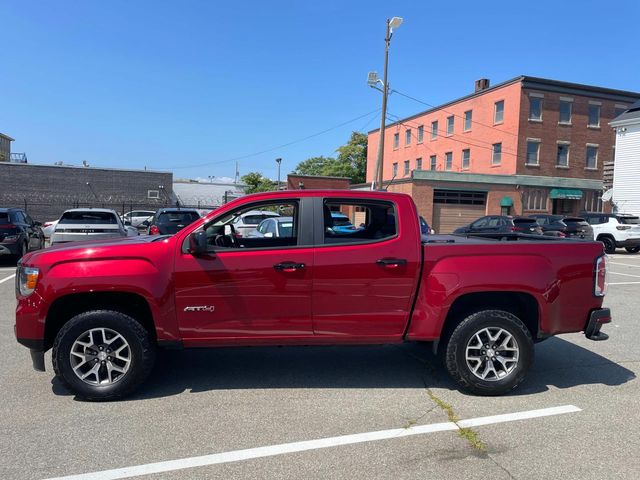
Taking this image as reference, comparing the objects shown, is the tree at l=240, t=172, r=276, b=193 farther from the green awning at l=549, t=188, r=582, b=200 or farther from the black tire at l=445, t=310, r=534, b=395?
the black tire at l=445, t=310, r=534, b=395

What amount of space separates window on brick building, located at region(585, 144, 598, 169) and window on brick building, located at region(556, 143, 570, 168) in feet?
6.51

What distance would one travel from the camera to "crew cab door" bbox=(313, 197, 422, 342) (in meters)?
4.38

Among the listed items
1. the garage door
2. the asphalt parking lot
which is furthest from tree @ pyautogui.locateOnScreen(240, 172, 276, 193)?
the asphalt parking lot

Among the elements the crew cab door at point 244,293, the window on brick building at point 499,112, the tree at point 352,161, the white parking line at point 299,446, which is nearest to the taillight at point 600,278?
the white parking line at point 299,446

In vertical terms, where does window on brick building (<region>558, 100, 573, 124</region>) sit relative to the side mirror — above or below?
above

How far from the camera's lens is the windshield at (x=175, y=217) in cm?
1336

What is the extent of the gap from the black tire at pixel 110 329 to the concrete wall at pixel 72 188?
3834 cm

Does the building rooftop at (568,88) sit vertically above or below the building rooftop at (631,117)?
above

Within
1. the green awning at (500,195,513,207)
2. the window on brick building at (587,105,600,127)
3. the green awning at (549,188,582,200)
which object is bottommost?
the green awning at (500,195,513,207)

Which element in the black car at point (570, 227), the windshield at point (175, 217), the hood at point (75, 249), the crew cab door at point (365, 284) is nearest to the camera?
the hood at point (75, 249)

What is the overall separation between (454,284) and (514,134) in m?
35.3

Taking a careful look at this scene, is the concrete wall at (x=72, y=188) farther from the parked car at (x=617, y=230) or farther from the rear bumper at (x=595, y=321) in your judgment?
the rear bumper at (x=595, y=321)

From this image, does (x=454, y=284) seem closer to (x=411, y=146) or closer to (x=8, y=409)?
(x=8, y=409)

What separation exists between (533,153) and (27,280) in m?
38.0
